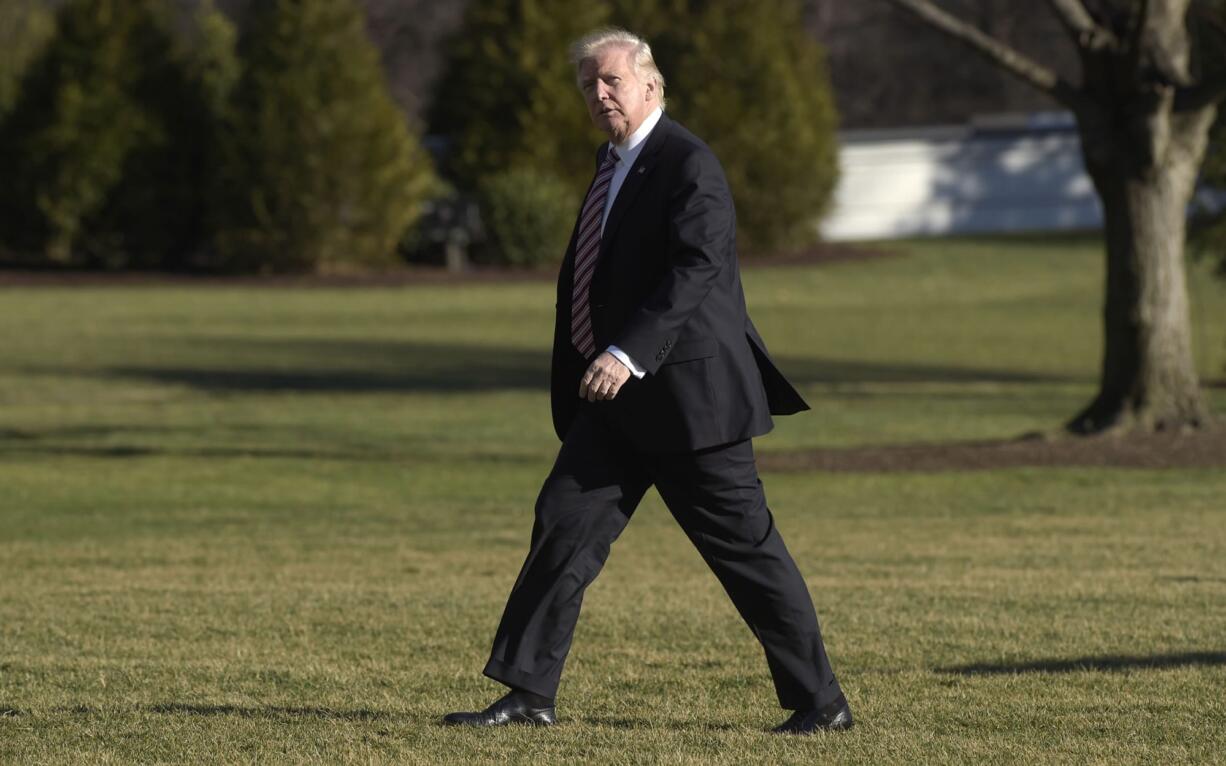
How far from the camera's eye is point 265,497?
14281 millimetres

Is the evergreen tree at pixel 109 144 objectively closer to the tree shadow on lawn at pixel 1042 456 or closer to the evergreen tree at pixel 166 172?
the evergreen tree at pixel 166 172

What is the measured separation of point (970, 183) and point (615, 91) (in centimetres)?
5808

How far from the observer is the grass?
5457 millimetres

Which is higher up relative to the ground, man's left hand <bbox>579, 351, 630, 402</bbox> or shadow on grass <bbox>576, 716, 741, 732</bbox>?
man's left hand <bbox>579, 351, 630, 402</bbox>

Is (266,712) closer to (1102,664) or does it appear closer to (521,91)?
(1102,664)

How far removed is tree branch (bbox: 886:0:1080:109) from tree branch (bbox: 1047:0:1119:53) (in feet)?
1.13

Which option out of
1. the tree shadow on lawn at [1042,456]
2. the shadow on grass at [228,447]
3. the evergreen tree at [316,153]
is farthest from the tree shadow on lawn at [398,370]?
the evergreen tree at [316,153]

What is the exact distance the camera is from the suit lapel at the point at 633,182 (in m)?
5.38

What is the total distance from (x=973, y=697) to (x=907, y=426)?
13687mm

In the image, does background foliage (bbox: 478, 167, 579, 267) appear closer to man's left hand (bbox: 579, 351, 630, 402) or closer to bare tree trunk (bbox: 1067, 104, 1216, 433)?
bare tree trunk (bbox: 1067, 104, 1216, 433)

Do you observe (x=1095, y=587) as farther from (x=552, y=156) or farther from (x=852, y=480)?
(x=552, y=156)

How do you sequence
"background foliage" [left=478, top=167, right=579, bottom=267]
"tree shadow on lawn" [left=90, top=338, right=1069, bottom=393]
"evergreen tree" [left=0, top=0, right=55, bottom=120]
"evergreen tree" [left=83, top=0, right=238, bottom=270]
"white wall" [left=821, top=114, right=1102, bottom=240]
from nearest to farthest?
"tree shadow on lawn" [left=90, top=338, right=1069, bottom=393] < "background foliage" [left=478, top=167, right=579, bottom=267] < "evergreen tree" [left=83, top=0, right=238, bottom=270] < "evergreen tree" [left=0, top=0, right=55, bottom=120] < "white wall" [left=821, top=114, right=1102, bottom=240]

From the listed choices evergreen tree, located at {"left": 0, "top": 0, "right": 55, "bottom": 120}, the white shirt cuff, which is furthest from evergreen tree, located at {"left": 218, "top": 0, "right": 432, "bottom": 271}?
the white shirt cuff

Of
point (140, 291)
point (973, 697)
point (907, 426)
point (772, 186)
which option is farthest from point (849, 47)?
point (973, 697)
